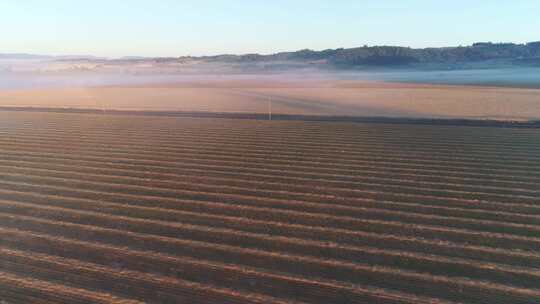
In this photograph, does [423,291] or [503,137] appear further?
[503,137]

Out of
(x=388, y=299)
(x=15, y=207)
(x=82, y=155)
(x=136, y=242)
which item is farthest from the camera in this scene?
(x=82, y=155)

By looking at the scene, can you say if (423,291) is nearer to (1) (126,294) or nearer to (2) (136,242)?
(1) (126,294)

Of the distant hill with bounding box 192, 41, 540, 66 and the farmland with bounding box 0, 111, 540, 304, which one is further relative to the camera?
the distant hill with bounding box 192, 41, 540, 66

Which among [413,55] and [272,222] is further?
[413,55]

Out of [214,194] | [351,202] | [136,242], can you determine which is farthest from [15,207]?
[351,202]

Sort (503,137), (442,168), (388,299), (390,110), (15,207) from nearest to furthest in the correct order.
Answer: (388,299)
(15,207)
(442,168)
(503,137)
(390,110)

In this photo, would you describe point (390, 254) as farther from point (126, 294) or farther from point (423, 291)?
point (126, 294)

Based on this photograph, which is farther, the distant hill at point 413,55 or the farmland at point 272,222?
the distant hill at point 413,55
